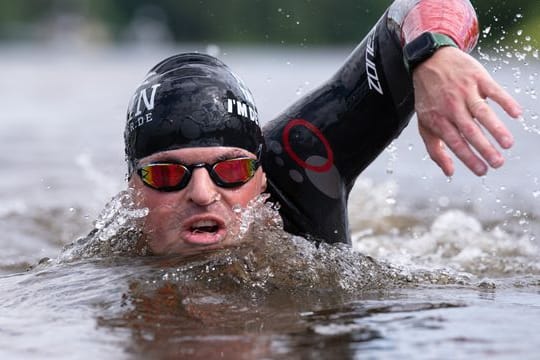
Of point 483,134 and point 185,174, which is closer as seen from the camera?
point 483,134

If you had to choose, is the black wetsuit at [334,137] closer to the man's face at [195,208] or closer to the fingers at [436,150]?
the man's face at [195,208]

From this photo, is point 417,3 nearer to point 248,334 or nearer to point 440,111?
point 440,111

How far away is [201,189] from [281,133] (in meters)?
0.76

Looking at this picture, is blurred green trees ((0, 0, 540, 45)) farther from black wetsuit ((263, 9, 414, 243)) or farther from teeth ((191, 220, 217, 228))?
teeth ((191, 220, 217, 228))

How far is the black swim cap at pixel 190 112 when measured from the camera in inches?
179

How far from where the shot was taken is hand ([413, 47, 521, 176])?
3521 mm

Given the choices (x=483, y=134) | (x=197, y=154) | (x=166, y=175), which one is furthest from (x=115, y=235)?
(x=483, y=134)

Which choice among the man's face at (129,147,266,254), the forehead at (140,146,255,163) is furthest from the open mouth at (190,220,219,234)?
the forehead at (140,146,255,163)

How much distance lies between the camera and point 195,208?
14.5 feet

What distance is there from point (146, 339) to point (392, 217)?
5.20 metres

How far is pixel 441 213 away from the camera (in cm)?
856

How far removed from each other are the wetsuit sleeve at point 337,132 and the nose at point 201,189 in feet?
1.95

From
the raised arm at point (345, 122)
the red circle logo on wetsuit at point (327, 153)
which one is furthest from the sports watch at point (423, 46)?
the red circle logo on wetsuit at point (327, 153)

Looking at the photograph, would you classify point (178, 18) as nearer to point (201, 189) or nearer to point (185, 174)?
point (185, 174)
